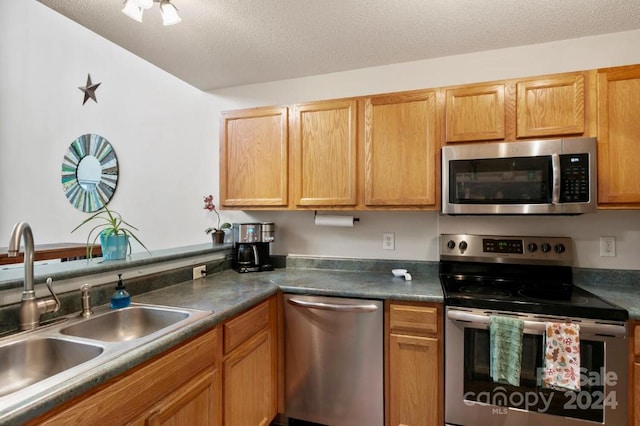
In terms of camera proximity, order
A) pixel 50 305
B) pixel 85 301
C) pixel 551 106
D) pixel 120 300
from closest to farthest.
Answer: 1. pixel 50 305
2. pixel 85 301
3. pixel 120 300
4. pixel 551 106

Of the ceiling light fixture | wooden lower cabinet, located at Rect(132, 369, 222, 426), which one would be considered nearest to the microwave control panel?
wooden lower cabinet, located at Rect(132, 369, 222, 426)

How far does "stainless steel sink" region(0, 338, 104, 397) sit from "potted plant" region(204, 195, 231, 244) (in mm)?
1465

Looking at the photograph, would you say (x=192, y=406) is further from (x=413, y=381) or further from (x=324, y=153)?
(x=324, y=153)

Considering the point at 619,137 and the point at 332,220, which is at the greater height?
the point at 619,137

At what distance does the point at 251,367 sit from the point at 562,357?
59.9 inches

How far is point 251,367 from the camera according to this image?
5.59 feet

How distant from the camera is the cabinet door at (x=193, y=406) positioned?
3.66 ft

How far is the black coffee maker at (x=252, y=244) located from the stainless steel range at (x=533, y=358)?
1310 millimetres

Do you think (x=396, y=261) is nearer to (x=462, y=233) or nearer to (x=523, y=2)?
(x=462, y=233)

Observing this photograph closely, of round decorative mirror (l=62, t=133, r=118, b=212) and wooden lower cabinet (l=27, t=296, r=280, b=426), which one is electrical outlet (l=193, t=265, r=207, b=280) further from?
round decorative mirror (l=62, t=133, r=118, b=212)

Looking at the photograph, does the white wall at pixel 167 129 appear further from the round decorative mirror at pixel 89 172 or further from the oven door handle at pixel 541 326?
the oven door handle at pixel 541 326

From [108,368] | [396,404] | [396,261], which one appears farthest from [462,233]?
[108,368]

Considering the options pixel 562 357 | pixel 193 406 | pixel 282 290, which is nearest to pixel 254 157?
pixel 282 290

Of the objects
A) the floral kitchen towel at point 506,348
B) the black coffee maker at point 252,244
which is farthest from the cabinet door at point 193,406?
the floral kitchen towel at point 506,348
